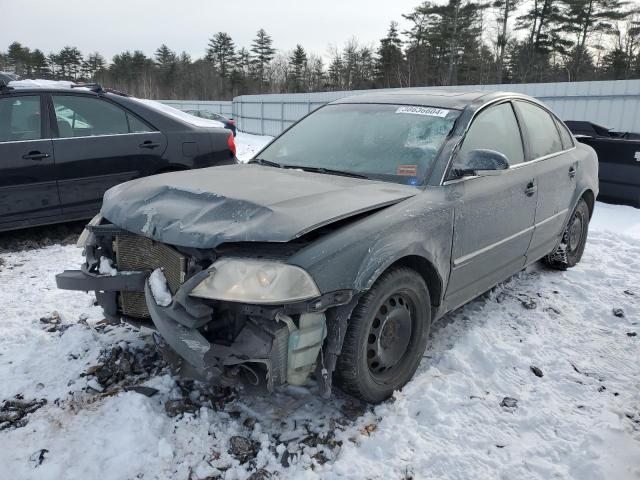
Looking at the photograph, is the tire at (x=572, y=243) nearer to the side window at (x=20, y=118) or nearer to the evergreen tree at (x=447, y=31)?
the side window at (x=20, y=118)

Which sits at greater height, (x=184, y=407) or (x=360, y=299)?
(x=360, y=299)

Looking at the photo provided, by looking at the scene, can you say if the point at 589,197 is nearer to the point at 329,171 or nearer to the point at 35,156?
the point at 329,171

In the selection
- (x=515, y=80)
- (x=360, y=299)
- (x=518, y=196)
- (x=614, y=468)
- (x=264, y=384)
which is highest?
(x=515, y=80)

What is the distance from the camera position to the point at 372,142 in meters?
3.24

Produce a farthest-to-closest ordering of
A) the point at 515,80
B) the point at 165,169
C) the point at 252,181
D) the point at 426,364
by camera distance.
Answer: the point at 515,80 → the point at 165,169 → the point at 426,364 → the point at 252,181

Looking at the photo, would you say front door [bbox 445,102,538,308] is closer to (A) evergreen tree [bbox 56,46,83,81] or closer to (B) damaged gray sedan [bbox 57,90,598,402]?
(B) damaged gray sedan [bbox 57,90,598,402]

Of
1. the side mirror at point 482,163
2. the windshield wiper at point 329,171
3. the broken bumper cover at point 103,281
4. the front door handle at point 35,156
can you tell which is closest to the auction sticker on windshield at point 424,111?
the side mirror at point 482,163

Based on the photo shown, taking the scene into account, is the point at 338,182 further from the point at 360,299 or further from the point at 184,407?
the point at 184,407

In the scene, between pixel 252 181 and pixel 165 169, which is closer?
pixel 252 181

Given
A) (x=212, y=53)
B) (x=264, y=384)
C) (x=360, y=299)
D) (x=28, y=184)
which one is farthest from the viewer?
(x=212, y=53)

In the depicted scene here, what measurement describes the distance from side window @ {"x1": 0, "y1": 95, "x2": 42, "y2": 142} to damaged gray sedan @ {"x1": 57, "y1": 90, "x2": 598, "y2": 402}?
2.62 m

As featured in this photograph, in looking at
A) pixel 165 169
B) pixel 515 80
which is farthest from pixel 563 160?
pixel 515 80

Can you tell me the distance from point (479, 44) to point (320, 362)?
1695 inches

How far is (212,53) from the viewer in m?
67.6
